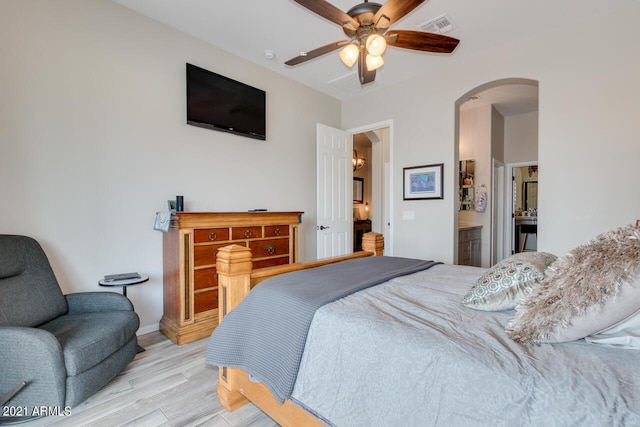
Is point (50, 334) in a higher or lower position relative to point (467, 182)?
lower

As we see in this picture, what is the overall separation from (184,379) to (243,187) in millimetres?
2050

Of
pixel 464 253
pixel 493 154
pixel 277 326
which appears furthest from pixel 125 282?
pixel 493 154

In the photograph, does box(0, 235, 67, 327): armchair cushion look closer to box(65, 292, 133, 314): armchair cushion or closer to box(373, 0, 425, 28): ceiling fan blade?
box(65, 292, 133, 314): armchair cushion

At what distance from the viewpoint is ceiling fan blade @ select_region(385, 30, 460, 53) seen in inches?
79.7

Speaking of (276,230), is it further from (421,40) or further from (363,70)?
(421,40)

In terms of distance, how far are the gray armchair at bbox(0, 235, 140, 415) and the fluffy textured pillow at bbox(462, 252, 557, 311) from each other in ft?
6.72

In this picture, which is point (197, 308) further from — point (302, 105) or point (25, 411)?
point (302, 105)

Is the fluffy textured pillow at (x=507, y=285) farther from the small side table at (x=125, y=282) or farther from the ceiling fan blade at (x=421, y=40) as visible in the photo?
the small side table at (x=125, y=282)

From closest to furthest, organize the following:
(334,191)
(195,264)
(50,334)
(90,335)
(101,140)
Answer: (50,334) < (90,335) < (101,140) < (195,264) < (334,191)

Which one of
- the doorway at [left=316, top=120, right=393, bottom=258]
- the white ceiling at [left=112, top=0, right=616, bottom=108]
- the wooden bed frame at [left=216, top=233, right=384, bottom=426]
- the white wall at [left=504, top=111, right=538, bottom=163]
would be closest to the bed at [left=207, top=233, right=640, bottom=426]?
the wooden bed frame at [left=216, top=233, right=384, bottom=426]

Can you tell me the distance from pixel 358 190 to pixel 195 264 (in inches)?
199

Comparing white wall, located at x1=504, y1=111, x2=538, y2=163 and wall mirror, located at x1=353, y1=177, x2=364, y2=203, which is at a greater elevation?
white wall, located at x1=504, y1=111, x2=538, y2=163

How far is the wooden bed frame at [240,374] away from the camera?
55.3 inches

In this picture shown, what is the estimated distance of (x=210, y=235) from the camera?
2729 millimetres
